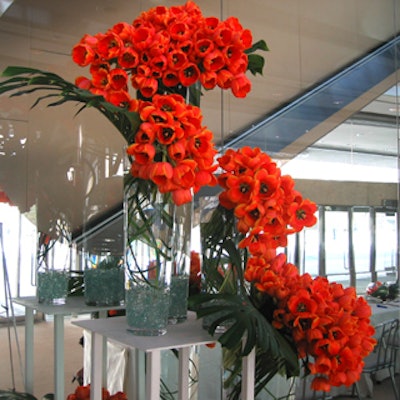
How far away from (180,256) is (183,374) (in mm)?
334

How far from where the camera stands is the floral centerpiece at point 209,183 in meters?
1.09

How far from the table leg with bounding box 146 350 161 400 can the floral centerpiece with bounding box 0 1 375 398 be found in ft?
0.43

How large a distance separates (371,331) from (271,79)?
2412 millimetres

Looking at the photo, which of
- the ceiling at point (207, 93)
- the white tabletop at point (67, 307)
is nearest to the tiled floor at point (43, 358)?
the ceiling at point (207, 93)

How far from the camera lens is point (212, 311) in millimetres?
1146

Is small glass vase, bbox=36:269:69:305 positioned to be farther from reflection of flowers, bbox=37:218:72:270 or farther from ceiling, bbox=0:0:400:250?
ceiling, bbox=0:0:400:250

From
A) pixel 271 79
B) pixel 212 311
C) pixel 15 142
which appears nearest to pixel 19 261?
pixel 15 142

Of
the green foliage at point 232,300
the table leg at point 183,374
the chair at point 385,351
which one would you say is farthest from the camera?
the chair at point 385,351

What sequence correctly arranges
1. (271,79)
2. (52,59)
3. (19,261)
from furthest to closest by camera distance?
(271,79)
(52,59)
(19,261)

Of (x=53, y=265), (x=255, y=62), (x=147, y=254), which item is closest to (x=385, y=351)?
(x=53, y=265)

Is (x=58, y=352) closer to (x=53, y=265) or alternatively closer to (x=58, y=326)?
(x=58, y=326)

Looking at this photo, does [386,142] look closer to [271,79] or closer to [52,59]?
[271,79]

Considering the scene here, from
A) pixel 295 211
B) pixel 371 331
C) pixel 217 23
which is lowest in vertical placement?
pixel 371 331

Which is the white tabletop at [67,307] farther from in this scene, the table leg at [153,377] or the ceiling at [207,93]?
the ceiling at [207,93]
